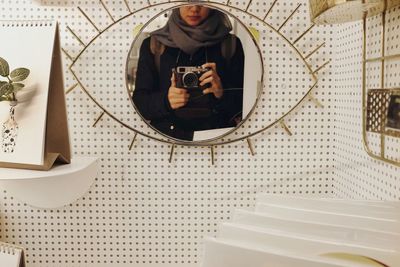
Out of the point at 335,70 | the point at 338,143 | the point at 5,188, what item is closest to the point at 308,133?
the point at 338,143

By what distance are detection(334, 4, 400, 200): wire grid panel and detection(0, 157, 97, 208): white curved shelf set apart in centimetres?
81

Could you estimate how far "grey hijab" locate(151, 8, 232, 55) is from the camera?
4.26 feet

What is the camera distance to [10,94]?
3.74ft

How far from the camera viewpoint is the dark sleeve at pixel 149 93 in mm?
1325

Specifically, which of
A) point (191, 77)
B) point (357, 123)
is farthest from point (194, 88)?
point (357, 123)

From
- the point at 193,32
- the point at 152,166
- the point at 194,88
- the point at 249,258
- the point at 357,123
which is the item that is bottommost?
the point at 249,258

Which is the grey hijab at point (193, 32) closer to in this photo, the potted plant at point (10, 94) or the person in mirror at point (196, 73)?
the person in mirror at point (196, 73)

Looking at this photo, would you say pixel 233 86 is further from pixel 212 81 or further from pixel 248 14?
pixel 248 14

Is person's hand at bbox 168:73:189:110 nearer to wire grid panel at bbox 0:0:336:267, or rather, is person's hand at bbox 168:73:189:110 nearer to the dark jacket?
the dark jacket

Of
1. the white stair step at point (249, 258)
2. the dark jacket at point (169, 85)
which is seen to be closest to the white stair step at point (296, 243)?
the white stair step at point (249, 258)

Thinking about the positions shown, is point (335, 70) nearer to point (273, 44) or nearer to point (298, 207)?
point (273, 44)

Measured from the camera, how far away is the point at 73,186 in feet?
4.32

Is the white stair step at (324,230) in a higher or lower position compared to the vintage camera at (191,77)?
lower

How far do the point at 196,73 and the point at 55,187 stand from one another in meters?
0.58
